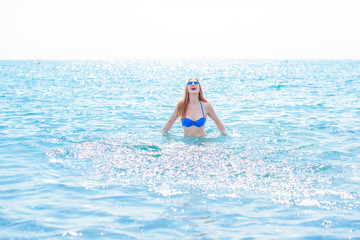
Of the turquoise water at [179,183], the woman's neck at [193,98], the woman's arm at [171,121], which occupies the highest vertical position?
the woman's neck at [193,98]

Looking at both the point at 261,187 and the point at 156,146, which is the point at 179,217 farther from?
the point at 156,146

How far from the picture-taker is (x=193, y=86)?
9.19 metres

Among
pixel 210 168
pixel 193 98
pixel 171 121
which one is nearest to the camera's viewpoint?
pixel 210 168

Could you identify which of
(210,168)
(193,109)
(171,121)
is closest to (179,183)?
(210,168)

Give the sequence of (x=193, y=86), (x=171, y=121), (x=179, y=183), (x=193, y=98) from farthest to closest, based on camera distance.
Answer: (x=171, y=121) → (x=193, y=98) → (x=193, y=86) → (x=179, y=183)

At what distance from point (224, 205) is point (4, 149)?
20.7 feet

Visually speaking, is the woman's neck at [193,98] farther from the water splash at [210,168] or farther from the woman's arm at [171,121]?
the water splash at [210,168]

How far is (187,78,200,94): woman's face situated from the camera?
9.14 meters

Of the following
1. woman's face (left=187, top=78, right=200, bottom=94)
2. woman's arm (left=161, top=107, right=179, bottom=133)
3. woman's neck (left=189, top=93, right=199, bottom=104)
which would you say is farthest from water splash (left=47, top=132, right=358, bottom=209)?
woman's face (left=187, top=78, right=200, bottom=94)

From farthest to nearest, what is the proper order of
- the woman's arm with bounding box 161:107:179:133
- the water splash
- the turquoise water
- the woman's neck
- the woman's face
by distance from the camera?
1. the woman's arm with bounding box 161:107:179:133
2. the woman's neck
3. the woman's face
4. the water splash
5. the turquoise water

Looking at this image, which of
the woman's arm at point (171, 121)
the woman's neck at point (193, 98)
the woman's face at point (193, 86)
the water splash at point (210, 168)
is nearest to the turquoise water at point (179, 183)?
the water splash at point (210, 168)

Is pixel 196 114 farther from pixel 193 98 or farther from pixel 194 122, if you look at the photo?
pixel 193 98

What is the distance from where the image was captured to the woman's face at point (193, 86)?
9.14 m

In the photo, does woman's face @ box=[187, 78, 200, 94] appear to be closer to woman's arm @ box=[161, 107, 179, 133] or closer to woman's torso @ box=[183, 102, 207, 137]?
woman's torso @ box=[183, 102, 207, 137]
